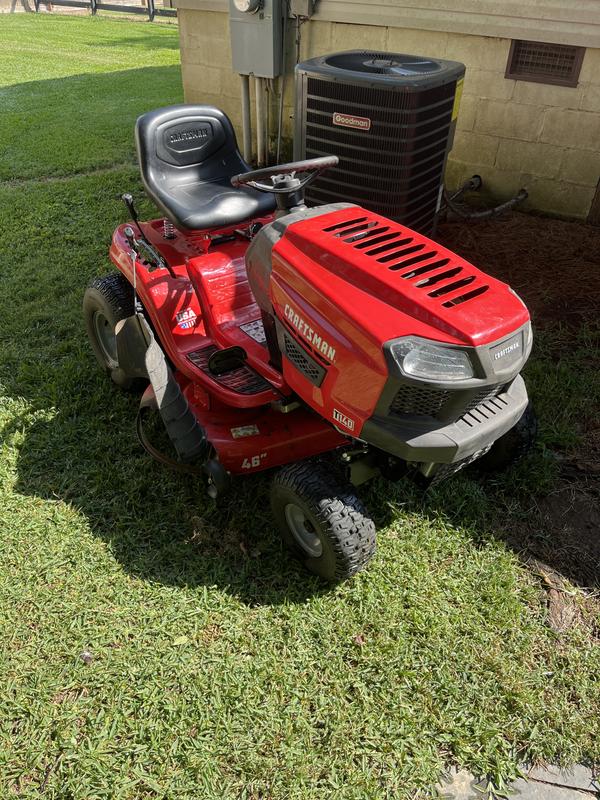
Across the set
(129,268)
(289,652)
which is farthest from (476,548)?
(129,268)

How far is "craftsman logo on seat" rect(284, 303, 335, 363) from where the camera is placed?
2.17 meters

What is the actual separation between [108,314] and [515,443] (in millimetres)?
2040

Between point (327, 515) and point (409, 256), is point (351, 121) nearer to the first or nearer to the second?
point (409, 256)

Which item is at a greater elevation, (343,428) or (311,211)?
(311,211)

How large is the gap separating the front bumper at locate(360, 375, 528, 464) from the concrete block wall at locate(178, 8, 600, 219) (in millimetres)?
3878

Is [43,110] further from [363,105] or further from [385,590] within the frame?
[385,590]

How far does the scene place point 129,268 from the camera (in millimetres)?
3258

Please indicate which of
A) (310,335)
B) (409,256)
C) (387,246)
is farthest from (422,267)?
(310,335)

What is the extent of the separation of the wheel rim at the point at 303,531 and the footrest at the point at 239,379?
1.68 ft

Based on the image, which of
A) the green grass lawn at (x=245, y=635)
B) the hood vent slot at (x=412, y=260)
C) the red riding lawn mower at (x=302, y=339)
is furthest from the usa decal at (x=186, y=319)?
the hood vent slot at (x=412, y=260)

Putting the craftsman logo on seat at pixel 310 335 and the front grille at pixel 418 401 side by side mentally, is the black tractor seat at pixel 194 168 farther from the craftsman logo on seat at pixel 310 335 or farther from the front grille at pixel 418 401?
the front grille at pixel 418 401

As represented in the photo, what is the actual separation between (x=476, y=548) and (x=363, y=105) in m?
2.65

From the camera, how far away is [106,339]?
362 cm

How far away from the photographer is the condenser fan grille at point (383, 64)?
160 inches
